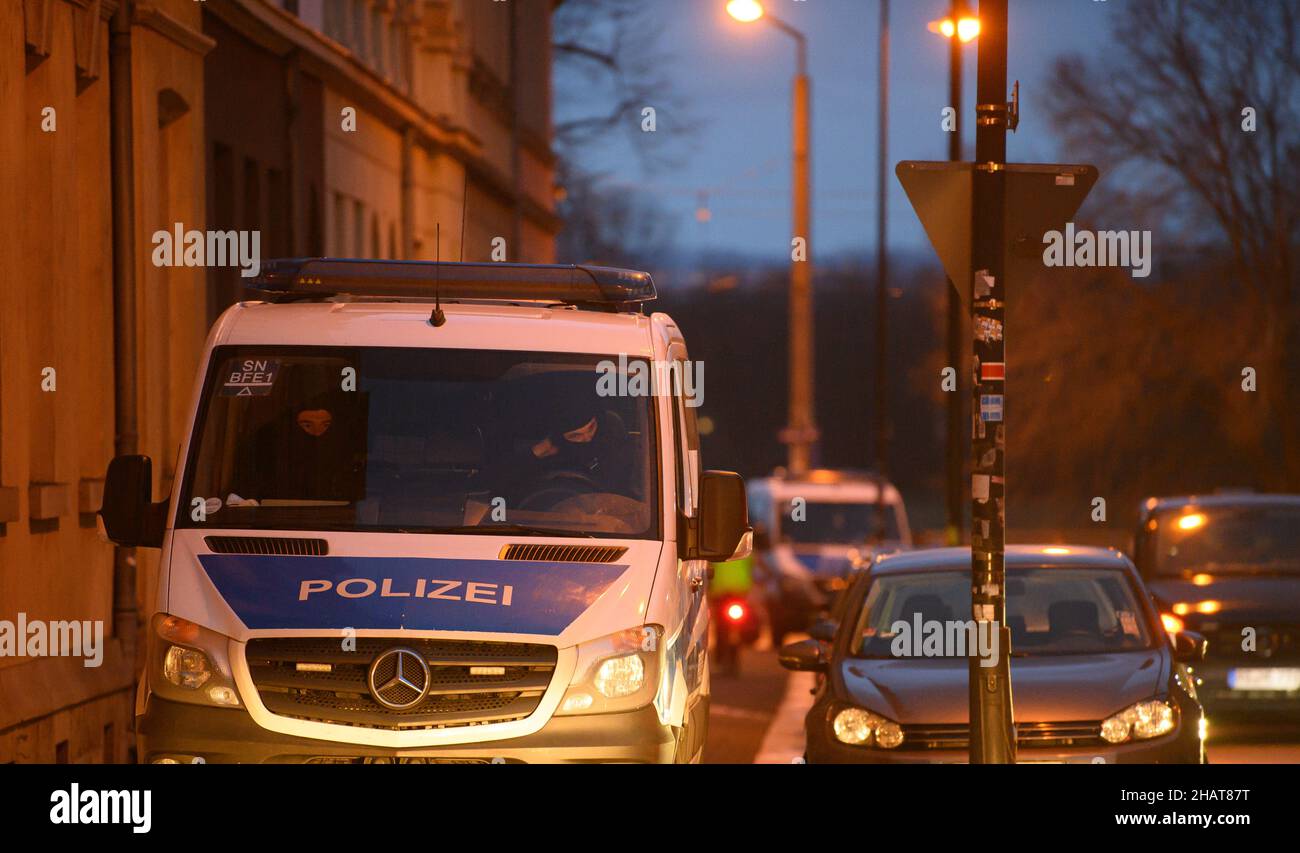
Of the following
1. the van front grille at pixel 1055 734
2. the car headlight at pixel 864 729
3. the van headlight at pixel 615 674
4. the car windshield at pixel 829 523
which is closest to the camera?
the van headlight at pixel 615 674

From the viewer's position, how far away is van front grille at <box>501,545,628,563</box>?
921 cm

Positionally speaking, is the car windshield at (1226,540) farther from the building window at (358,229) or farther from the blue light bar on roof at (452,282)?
the building window at (358,229)

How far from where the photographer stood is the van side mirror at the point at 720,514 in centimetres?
961

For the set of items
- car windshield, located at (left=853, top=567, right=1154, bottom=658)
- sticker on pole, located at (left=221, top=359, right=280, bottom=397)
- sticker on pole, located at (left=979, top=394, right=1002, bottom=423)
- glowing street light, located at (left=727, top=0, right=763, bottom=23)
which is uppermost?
glowing street light, located at (left=727, top=0, right=763, bottom=23)

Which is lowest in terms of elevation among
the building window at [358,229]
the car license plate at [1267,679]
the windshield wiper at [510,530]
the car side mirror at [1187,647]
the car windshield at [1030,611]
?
the car license plate at [1267,679]

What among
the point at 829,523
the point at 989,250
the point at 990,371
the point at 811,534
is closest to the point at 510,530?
the point at 990,371

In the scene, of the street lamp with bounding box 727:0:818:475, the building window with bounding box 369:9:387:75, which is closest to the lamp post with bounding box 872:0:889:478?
the street lamp with bounding box 727:0:818:475

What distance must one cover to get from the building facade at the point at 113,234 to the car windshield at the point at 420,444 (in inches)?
27.9

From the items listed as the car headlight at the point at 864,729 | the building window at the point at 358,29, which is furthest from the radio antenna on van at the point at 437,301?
the building window at the point at 358,29

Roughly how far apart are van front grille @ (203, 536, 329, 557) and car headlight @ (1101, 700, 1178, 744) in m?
4.24

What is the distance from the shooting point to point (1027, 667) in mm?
11977

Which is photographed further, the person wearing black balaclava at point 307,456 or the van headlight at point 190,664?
the person wearing black balaclava at point 307,456

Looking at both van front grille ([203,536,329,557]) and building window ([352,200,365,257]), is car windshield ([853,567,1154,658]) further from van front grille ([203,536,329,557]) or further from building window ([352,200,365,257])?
building window ([352,200,365,257])
